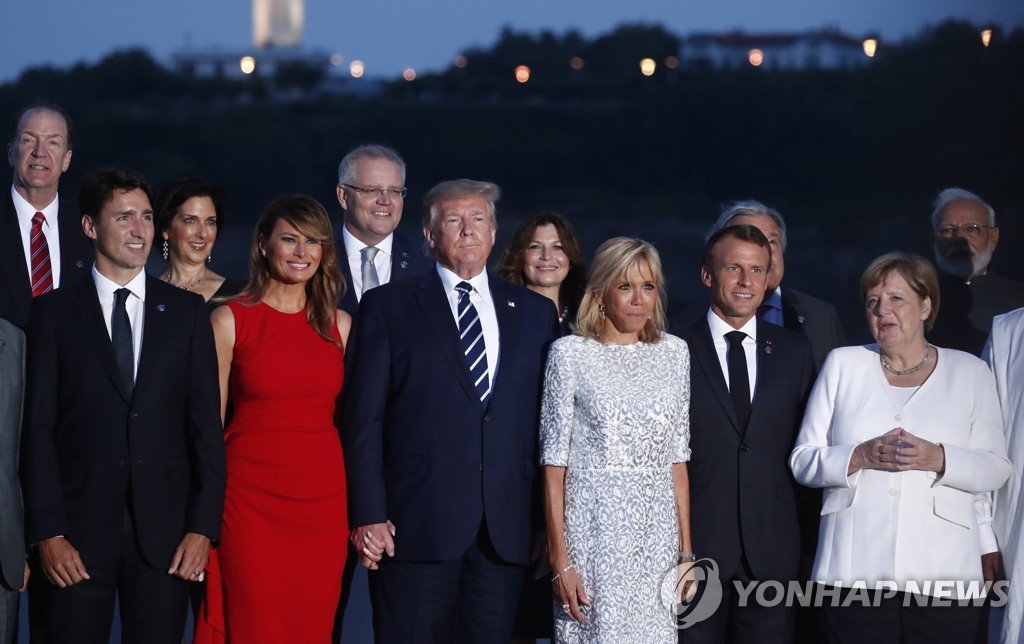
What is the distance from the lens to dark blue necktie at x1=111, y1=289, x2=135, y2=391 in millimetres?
3314

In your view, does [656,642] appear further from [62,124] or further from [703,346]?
[62,124]

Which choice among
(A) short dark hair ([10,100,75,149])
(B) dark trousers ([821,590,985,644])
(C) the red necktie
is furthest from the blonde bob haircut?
(A) short dark hair ([10,100,75,149])

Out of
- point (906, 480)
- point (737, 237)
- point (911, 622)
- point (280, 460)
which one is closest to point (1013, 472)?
point (906, 480)

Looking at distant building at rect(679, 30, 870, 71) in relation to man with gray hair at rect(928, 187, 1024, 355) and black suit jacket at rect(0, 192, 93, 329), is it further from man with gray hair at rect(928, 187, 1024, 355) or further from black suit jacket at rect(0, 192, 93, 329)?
black suit jacket at rect(0, 192, 93, 329)

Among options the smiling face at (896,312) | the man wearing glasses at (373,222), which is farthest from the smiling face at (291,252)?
the smiling face at (896,312)

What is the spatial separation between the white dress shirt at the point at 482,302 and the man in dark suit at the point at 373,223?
107 centimetres

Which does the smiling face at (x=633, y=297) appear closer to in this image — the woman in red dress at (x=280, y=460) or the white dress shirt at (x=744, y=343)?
the white dress shirt at (x=744, y=343)

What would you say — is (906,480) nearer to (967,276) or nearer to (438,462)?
(438,462)

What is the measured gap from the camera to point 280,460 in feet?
11.4

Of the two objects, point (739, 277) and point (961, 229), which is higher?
point (961, 229)

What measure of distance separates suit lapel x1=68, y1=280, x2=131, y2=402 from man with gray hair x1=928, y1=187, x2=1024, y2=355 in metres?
2.99

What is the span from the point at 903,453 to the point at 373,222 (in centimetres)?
226

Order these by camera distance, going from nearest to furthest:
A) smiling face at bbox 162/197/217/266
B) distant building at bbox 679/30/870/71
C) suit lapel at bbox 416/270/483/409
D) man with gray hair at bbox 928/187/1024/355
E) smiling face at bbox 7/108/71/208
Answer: suit lapel at bbox 416/270/483/409 < smiling face at bbox 162/197/217/266 < smiling face at bbox 7/108/71/208 < man with gray hair at bbox 928/187/1024/355 < distant building at bbox 679/30/870/71

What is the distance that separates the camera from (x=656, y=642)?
3.40 meters
